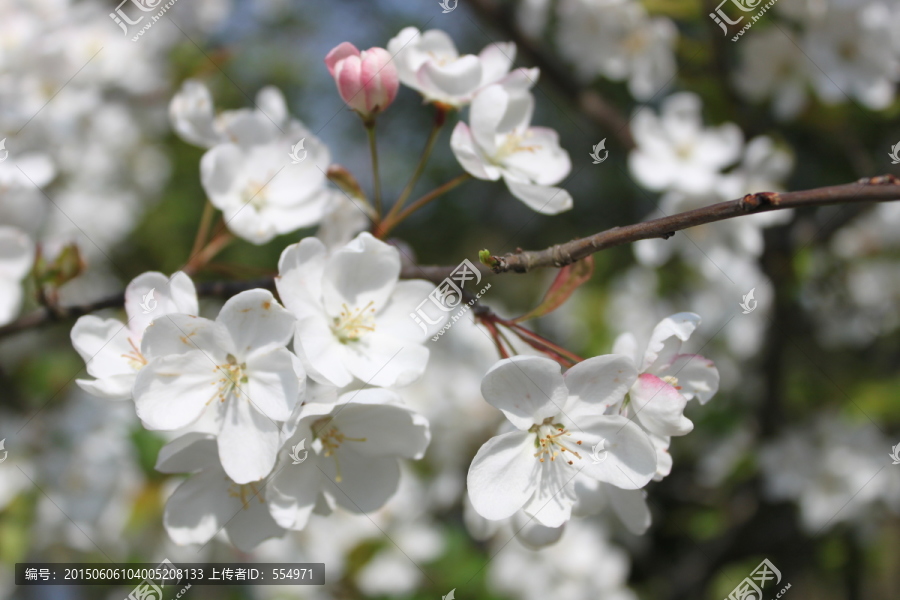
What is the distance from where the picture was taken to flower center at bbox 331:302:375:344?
1188 millimetres

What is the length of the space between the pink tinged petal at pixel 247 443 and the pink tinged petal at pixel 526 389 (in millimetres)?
360

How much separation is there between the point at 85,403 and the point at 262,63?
3441mm

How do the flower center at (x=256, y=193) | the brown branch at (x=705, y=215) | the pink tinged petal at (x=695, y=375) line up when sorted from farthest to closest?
the flower center at (x=256, y=193), the pink tinged petal at (x=695, y=375), the brown branch at (x=705, y=215)

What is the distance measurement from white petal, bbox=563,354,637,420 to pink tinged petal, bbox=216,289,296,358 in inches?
18.7

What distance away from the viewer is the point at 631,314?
11.6 ft

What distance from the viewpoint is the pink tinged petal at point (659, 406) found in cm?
103

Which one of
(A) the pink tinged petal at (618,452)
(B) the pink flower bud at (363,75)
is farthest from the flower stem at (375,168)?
(A) the pink tinged petal at (618,452)

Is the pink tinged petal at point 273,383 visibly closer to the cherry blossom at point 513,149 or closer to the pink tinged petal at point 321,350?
the pink tinged petal at point 321,350

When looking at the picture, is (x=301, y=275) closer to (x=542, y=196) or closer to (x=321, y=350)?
(x=321, y=350)

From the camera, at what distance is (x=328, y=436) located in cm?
117

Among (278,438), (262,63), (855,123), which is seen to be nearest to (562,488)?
(278,438)

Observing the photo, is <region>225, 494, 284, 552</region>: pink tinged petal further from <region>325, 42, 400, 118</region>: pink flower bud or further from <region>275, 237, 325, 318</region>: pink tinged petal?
<region>325, 42, 400, 118</region>: pink flower bud
